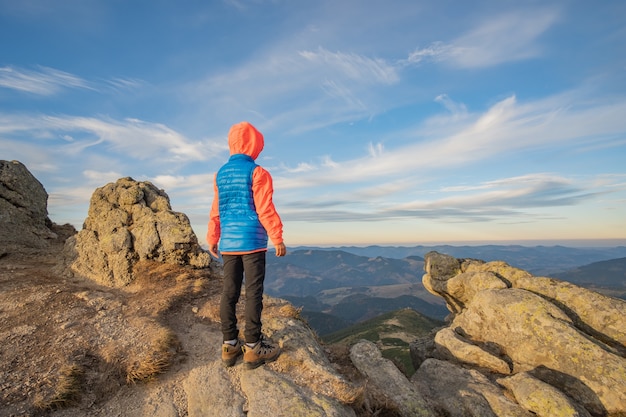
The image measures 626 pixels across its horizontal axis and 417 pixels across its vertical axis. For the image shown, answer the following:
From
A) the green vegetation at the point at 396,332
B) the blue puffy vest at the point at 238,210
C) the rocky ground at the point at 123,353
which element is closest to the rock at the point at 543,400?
the rocky ground at the point at 123,353

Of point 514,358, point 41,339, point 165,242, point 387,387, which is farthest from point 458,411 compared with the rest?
point 165,242

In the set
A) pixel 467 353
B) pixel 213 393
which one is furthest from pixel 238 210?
pixel 467 353

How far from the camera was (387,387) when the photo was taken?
11633 mm

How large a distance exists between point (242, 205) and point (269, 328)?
18.9ft

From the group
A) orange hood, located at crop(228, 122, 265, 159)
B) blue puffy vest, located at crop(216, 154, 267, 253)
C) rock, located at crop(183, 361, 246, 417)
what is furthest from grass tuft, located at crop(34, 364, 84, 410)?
orange hood, located at crop(228, 122, 265, 159)

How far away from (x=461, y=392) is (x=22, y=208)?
31.8m

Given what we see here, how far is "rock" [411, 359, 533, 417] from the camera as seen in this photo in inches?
464

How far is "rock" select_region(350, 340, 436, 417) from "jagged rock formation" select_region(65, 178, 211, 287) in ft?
37.5

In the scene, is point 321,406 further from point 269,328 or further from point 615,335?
point 615,335

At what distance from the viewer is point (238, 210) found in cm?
934

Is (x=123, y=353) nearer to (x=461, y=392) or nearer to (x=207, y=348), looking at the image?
(x=207, y=348)

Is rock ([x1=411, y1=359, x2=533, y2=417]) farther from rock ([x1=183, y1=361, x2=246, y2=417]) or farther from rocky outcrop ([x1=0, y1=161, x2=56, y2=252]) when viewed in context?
rocky outcrop ([x1=0, y1=161, x2=56, y2=252])

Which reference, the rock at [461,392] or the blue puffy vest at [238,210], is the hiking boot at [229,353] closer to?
the blue puffy vest at [238,210]

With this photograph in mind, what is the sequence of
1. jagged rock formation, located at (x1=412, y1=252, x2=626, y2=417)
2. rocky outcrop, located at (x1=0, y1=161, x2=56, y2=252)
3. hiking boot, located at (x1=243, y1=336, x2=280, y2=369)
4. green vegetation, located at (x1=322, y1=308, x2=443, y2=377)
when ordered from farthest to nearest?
green vegetation, located at (x1=322, y1=308, x2=443, y2=377), rocky outcrop, located at (x1=0, y1=161, x2=56, y2=252), jagged rock formation, located at (x1=412, y1=252, x2=626, y2=417), hiking boot, located at (x1=243, y1=336, x2=280, y2=369)
